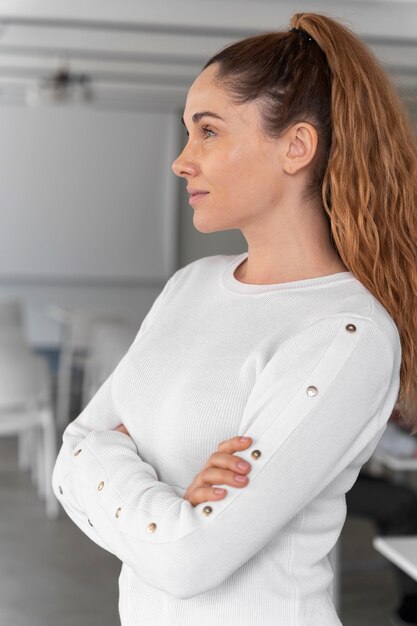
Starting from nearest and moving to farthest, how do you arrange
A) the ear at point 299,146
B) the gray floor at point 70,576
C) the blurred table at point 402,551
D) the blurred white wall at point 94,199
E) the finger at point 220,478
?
the finger at point 220,478 < the ear at point 299,146 < the blurred table at point 402,551 < the gray floor at point 70,576 < the blurred white wall at point 94,199

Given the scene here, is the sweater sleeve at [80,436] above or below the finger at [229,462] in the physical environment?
below

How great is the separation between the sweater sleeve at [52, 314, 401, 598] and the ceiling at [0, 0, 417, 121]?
2500mm

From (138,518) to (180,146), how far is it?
10.9 meters

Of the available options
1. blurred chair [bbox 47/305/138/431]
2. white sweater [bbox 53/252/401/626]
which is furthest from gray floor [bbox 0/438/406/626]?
white sweater [bbox 53/252/401/626]

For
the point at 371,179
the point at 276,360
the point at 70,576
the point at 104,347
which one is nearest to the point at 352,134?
the point at 371,179

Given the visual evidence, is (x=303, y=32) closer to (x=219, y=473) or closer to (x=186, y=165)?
(x=186, y=165)

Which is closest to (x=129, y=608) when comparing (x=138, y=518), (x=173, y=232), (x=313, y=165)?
(x=138, y=518)

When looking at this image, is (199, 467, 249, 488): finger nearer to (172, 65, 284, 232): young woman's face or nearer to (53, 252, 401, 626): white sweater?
(53, 252, 401, 626): white sweater

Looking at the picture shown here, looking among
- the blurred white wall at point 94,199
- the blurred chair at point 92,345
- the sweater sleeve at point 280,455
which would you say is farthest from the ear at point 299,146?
the blurred white wall at point 94,199

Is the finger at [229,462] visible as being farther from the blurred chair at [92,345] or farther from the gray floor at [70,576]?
the blurred chair at [92,345]

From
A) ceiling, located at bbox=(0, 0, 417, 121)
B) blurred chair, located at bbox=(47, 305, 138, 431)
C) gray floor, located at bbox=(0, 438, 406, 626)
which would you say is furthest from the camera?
blurred chair, located at bbox=(47, 305, 138, 431)

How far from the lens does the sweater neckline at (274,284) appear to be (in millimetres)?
1275

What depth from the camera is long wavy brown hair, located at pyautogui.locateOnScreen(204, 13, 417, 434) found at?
123cm

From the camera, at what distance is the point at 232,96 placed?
4.13 feet
